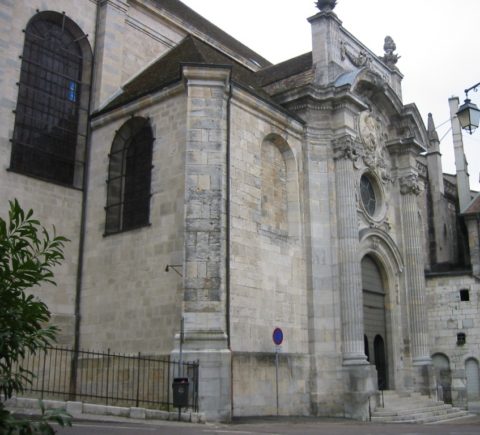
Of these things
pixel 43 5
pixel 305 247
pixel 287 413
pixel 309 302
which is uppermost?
pixel 43 5

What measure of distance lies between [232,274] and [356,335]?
5101 millimetres

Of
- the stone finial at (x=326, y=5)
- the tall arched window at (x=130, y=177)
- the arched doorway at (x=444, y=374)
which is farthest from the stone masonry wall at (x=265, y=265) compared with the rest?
the arched doorway at (x=444, y=374)

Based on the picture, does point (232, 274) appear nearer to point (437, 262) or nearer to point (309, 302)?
point (309, 302)

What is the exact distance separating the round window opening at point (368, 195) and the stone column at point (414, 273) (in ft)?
5.96

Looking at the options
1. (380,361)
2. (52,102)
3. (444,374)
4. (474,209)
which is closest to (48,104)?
(52,102)

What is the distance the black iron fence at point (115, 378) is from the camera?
14.1 metres

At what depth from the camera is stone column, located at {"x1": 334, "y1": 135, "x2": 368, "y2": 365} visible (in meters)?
18.5

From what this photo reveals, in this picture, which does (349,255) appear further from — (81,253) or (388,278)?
(81,253)

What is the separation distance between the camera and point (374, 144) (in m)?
22.9

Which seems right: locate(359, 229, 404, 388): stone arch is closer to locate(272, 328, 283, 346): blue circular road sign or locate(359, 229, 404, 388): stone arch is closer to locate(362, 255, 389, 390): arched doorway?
locate(362, 255, 389, 390): arched doorway

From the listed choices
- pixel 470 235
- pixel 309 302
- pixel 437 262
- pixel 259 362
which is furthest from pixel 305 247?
pixel 437 262

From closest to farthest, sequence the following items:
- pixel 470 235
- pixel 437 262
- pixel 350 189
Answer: pixel 350 189, pixel 470 235, pixel 437 262

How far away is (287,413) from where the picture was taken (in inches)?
663

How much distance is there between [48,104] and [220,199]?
710cm
